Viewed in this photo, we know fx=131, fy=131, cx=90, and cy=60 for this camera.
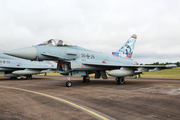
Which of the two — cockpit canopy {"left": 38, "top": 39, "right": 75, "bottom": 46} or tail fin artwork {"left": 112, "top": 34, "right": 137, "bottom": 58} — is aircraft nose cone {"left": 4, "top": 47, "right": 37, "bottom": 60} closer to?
cockpit canopy {"left": 38, "top": 39, "right": 75, "bottom": 46}

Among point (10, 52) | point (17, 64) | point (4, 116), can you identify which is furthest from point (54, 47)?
point (17, 64)

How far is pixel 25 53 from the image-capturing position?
28.1ft

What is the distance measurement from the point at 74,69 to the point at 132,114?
22.9ft

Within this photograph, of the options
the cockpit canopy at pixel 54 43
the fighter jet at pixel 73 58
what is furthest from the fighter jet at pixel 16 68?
the cockpit canopy at pixel 54 43

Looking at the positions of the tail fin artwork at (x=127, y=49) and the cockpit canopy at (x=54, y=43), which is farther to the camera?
the tail fin artwork at (x=127, y=49)

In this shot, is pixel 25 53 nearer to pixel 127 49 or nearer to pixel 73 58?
pixel 73 58

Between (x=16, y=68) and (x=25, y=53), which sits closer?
(x=25, y=53)

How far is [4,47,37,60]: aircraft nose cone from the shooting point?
8.34 meters

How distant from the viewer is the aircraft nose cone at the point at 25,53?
8.34m

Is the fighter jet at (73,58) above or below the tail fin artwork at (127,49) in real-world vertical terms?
below

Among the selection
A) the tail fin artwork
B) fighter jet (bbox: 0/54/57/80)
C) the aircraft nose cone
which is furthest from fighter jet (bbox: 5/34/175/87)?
fighter jet (bbox: 0/54/57/80)

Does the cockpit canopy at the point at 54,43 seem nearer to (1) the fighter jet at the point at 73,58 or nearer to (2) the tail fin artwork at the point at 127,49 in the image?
(1) the fighter jet at the point at 73,58

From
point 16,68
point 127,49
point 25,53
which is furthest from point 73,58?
point 16,68

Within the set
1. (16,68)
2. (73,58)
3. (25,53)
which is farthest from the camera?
(16,68)
